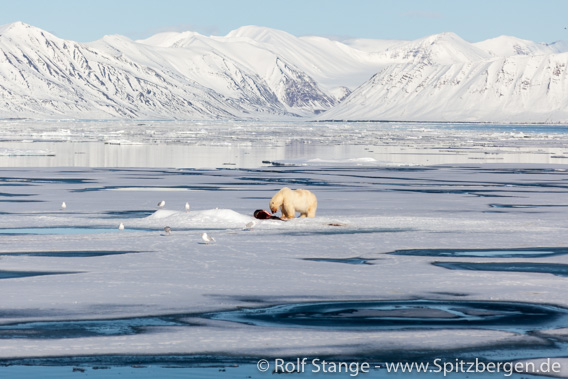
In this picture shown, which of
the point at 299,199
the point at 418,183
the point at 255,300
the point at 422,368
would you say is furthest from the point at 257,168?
the point at 422,368

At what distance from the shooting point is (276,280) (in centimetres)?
1394

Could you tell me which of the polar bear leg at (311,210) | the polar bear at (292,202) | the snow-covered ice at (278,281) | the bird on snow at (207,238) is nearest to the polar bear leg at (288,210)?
the polar bear at (292,202)

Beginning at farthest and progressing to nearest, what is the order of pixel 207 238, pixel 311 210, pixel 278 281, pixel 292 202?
pixel 311 210 < pixel 292 202 < pixel 207 238 < pixel 278 281

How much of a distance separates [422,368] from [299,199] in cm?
1265

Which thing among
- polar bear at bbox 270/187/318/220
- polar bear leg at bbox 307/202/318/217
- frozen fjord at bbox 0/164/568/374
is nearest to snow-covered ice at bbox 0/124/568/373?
frozen fjord at bbox 0/164/568/374

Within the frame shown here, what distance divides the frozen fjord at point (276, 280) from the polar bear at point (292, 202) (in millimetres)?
540

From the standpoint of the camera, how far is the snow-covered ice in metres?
10.2

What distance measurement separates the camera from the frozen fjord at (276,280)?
1034 centimetres

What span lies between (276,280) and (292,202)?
8001 millimetres

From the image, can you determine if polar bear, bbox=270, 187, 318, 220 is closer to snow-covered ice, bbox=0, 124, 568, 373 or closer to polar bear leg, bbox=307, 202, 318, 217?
polar bear leg, bbox=307, 202, 318, 217

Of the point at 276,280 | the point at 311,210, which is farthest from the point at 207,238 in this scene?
the point at 311,210

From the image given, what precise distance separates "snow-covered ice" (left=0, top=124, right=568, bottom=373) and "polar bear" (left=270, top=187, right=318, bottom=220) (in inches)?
19.8

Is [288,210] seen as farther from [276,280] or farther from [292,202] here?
[276,280]

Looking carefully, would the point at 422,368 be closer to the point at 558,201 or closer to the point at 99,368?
the point at 99,368
